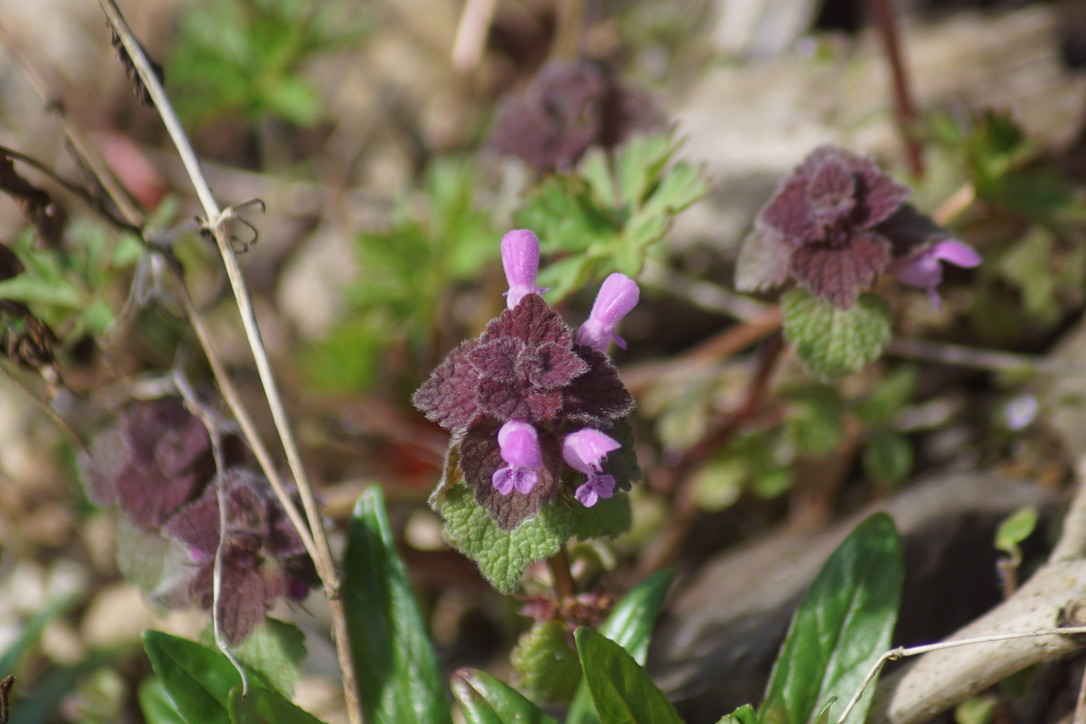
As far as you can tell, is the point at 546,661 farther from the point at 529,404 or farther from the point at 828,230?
the point at 828,230

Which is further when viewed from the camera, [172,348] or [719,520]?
[172,348]

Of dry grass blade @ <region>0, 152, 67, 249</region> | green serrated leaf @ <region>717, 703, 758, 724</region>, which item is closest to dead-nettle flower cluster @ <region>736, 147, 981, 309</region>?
green serrated leaf @ <region>717, 703, 758, 724</region>

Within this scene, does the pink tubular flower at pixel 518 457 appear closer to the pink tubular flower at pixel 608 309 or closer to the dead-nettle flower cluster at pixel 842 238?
the pink tubular flower at pixel 608 309

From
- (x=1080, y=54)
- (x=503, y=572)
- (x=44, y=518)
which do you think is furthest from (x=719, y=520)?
(x=44, y=518)

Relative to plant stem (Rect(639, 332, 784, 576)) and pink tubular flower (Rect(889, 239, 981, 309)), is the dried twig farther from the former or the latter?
plant stem (Rect(639, 332, 784, 576))

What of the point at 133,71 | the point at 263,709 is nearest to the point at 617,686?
the point at 263,709

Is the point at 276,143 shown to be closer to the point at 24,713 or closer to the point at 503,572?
the point at 24,713
